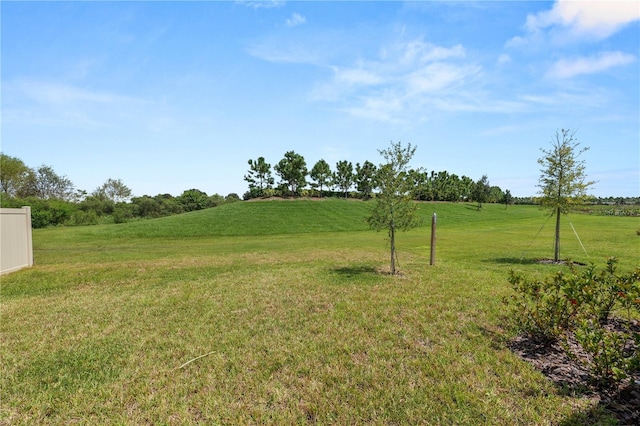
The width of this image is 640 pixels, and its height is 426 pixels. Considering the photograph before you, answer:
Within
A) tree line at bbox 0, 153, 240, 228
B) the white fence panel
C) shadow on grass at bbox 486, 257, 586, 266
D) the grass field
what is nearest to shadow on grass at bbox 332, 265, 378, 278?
the grass field

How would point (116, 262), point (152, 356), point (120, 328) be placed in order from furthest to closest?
point (116, 262)
point (120, 328)
point (152, 356)

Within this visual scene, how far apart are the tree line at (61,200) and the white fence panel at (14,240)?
128 ft

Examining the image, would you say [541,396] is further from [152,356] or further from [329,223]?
[329,223]

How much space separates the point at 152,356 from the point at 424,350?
14.0ft

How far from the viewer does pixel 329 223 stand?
41531 millimetres

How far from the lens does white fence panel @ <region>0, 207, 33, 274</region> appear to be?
34.3 feet

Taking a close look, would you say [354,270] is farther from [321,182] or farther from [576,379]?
[321,182]

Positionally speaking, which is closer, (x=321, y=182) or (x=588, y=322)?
(x=588, y=322)

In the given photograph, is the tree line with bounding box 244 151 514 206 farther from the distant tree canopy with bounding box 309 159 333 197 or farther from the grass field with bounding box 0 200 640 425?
the grass field with bounding box 0 200 640 425

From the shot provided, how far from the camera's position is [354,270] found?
37.1 ft

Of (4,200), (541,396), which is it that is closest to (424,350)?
(541,396)

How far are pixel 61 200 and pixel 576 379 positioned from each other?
7401 centimetres

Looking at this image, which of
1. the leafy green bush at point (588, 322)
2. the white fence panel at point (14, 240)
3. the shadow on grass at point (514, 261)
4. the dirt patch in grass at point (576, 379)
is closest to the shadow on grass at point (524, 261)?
the shadow on grass at point (514, 261)

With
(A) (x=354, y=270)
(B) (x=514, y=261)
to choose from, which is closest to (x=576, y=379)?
(A) (x=354, y=270)
